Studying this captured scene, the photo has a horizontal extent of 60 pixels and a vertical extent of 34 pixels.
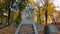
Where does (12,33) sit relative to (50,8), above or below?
below

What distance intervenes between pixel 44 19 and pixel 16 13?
7158 mm

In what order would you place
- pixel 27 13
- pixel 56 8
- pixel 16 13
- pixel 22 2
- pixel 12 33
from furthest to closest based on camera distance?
pixel 56 8, pixel 16 13, pixel 22 2, pixel 27 13, pixel 12 33

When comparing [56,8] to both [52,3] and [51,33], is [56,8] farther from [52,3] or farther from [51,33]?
[51,33]

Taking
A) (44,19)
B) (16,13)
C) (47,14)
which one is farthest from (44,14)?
(16,13)

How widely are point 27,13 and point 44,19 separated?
10.4m

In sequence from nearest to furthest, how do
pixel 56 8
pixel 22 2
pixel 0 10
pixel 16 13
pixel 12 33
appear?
pixel 12 33 < pixel 22 2 < pixel 0 10 < pixel 16 13 < pixel 56 8

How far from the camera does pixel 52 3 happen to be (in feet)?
66.3

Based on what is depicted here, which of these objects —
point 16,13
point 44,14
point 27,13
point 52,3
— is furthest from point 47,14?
point 27,13

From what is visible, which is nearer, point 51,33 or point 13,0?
point 51,33

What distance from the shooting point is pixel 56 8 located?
21.1m

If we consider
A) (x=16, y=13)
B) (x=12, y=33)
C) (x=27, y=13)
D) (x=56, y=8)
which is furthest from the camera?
(x=56, y=8)

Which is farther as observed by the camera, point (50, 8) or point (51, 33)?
point (50, 8)

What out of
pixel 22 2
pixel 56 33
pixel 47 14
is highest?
pixel 22 2

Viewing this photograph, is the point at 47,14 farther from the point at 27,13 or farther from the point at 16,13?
the point at 27,13
